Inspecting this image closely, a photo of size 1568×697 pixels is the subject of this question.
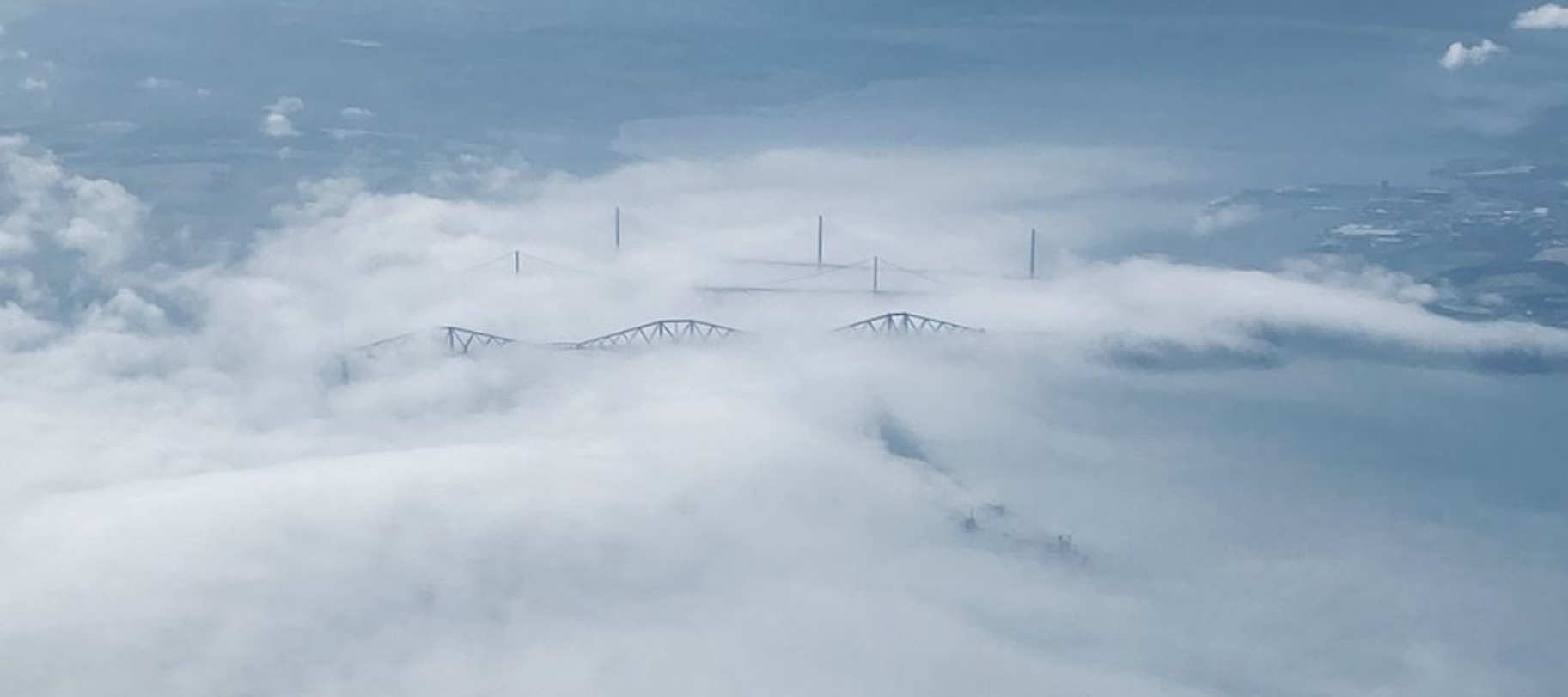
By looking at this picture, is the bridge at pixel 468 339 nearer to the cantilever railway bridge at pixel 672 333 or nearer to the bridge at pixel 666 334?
the cantilever railway bridge at pixel 672 333

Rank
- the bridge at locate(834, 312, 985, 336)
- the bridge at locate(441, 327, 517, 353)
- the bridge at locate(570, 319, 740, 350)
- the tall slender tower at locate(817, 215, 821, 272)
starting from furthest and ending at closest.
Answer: the tall slender tower at locate(817, 215, 821, 272), the bridge at locate(834, 312, 985, 336), the bridge at locate(570, 319, 740, 350), the bridge at locate(441, 327, 517, 353)

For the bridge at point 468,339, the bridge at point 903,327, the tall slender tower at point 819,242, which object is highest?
the tall slender tower at point 819,242

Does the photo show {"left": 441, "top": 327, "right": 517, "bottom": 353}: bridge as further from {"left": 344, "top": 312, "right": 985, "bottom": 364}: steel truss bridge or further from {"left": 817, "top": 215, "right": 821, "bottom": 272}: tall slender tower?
{"left": 817, "top": 215, "right": 821, "bottom": 272}: tall slender tower

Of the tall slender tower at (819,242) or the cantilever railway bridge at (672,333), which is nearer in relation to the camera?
the cantilever railway bridge at (672,333)

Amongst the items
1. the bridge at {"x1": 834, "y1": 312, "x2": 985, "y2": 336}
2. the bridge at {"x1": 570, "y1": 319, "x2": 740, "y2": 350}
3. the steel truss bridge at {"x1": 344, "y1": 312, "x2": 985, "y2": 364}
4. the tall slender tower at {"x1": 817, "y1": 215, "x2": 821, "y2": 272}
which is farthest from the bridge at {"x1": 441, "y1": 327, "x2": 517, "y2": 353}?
the tall slender tower at {"x1": 817, "y1": 215, "x2": 821, "y2": 272}

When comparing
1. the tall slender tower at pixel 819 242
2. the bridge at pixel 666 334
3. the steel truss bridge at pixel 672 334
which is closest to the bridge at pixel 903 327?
the steel truss bridge at pixel 672 334

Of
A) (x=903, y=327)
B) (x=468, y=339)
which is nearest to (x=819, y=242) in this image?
(x=903, y=327)

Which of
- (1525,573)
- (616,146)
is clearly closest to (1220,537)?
(1525,573)
